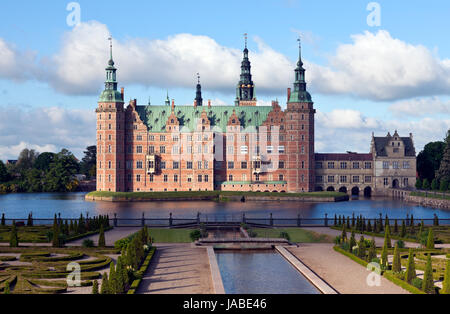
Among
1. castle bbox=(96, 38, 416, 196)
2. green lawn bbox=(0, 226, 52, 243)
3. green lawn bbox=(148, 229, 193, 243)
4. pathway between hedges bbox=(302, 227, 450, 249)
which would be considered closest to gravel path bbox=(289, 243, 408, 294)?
pathway between hedges bbox=(302, 227, 450, 249)

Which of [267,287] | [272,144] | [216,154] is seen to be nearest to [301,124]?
[272,144]

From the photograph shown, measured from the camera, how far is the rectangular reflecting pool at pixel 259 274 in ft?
98.9

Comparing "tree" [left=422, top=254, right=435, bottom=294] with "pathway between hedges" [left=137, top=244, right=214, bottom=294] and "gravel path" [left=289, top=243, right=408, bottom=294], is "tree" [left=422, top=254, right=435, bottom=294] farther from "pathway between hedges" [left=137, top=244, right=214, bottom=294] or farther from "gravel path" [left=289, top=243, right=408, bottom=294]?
"pathway between hedges" [left=137, top=244, right=214, bottom=294]

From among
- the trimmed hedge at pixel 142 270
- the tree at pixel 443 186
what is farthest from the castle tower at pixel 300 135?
the trimmed hedge at pixel 142 270

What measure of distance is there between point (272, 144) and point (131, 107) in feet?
96.2

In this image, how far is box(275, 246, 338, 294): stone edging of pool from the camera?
29359 millimetres

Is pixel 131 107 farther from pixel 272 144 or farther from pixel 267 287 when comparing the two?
pixel 267 287

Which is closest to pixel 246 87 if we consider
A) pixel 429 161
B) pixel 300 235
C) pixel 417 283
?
pixel 429 161

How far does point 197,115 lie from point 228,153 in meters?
10.2

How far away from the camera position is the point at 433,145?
143 meters

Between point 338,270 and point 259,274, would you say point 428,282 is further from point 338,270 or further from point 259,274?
point 259,274

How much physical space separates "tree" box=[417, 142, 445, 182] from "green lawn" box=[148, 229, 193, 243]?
99.7 m

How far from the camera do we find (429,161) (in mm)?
141250
